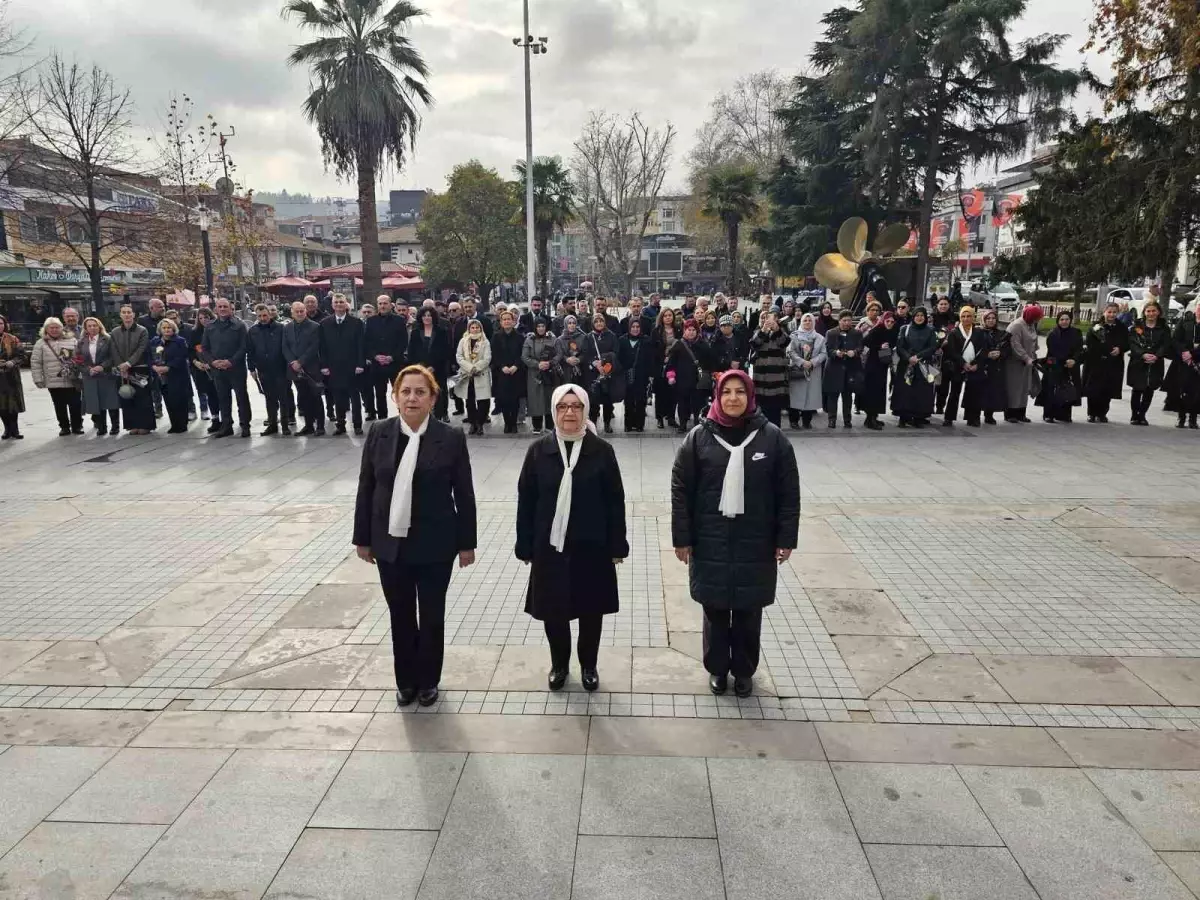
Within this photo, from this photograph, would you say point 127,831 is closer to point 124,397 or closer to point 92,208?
point 124,397

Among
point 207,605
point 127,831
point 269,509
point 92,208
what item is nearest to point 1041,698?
point 127,831

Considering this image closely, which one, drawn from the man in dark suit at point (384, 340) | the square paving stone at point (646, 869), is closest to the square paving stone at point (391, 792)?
the square paving stone at point (646, 869)

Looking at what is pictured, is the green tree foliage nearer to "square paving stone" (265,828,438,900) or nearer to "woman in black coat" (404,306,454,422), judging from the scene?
"woman in black coat" (404,306,454,422)

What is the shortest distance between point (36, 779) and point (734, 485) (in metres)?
3.41

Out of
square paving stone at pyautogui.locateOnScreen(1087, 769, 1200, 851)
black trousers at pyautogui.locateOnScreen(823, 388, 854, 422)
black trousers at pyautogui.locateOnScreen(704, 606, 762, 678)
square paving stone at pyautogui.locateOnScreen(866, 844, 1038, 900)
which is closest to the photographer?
square paving stone at pyautogui.locateOnScreen(866, 844, 1038, 900)

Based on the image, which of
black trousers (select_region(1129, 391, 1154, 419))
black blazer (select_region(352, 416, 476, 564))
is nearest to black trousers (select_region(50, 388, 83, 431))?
black blazer (select_region(352, 416, 476, 564))

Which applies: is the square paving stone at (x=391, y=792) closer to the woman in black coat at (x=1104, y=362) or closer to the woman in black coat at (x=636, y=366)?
the woman in black coat at (x=636, y=366)

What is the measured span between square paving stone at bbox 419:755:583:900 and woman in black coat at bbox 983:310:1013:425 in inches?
402

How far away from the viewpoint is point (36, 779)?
3529 millimetres

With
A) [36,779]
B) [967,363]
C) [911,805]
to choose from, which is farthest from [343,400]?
[911,805]

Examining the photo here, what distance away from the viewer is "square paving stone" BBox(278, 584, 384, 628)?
5219mm

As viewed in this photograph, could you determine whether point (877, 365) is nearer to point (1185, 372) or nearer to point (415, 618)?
point (1185, 372)

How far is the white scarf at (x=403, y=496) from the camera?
3.92 m

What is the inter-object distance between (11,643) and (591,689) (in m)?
3.65
